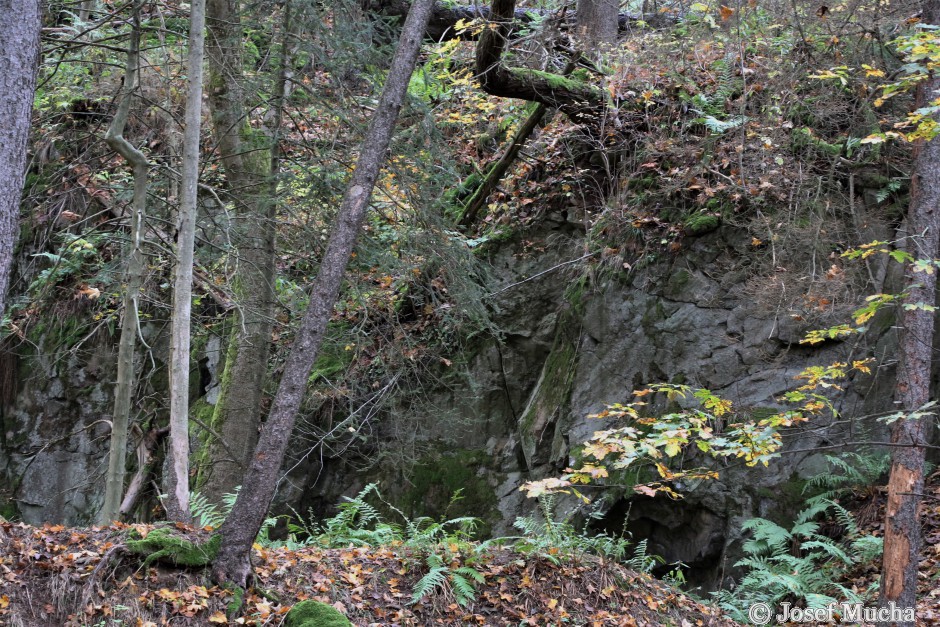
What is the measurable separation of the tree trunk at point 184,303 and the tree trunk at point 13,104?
2.50 metres

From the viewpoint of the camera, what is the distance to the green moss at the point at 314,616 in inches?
186

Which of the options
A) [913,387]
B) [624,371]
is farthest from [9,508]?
[913,387]

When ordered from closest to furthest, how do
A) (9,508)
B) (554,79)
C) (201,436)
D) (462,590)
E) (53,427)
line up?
(462,590)
(554,79)
(201,436)
(9,508)
(53,427)

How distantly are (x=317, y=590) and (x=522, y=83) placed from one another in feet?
23.1

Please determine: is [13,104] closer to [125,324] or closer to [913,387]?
[125,324]

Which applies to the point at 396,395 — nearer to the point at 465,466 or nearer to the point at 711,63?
the point at 465,466

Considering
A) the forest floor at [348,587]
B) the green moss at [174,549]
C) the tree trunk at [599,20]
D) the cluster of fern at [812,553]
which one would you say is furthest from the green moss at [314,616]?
the tree trunk at [599,20]

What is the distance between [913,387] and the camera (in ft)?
19.7

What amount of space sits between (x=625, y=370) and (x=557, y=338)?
1.33m

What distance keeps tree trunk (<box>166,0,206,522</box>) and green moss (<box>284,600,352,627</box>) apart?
195cm

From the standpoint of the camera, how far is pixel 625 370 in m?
8.98

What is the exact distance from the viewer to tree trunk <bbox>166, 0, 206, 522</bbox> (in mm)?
6320

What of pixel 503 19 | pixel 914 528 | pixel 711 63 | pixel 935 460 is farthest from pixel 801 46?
pixel 914 528

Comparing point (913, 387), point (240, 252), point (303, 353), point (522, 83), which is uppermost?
point (522, 83)
